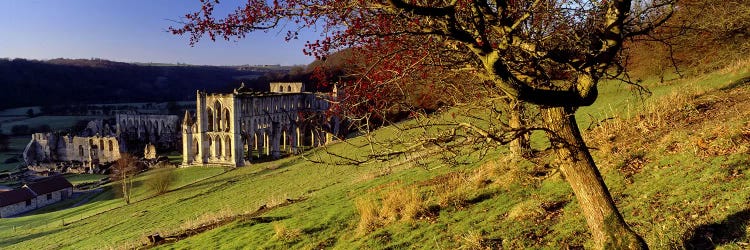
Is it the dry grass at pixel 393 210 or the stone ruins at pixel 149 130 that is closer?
the dry grass at pixel 393 210

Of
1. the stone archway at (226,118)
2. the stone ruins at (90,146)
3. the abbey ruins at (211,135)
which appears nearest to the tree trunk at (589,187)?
the abbey ruins at (211,135)

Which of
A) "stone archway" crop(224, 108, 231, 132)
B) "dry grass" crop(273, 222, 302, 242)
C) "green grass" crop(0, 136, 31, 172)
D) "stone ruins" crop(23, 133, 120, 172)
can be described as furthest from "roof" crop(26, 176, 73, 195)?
"dry grass" crop(273, 222, 302, 242)

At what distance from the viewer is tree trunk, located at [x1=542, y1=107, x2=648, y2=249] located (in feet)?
19.4

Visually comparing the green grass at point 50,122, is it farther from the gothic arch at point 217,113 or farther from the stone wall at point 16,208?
the gothic arch at point 217,113

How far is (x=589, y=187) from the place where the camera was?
602cm

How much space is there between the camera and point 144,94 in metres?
191

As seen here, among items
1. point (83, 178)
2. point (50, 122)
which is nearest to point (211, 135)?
point (83, 178)

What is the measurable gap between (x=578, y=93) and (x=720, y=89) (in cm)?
1388

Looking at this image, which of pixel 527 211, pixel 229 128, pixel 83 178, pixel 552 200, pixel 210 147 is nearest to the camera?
pixel 527 211

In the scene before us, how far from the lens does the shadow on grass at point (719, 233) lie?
242 inches

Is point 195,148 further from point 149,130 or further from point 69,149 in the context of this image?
point 149,130

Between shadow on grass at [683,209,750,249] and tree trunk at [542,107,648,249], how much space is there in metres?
1.04

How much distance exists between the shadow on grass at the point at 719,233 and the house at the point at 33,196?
54668 mm

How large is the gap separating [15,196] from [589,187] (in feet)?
183
